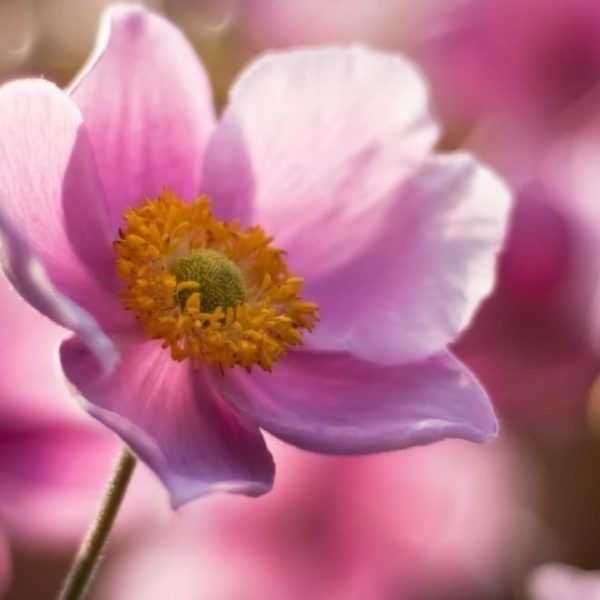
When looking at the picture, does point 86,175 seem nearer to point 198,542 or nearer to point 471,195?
point 471,195

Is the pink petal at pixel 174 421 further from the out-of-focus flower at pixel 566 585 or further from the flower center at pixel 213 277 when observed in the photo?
the out-of-focus flower at pixel 566 585

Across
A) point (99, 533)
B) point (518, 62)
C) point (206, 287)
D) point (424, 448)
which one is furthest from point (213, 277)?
point (518, 62)

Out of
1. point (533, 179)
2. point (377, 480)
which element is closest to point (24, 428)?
point (377, 480)

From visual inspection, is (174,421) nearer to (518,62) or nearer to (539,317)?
(539,317)

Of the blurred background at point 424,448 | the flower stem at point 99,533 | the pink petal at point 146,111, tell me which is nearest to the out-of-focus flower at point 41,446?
the blurred background at point 424,448

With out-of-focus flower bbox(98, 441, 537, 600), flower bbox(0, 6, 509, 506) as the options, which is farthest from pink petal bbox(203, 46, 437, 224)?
out-of-focus flower bbox(98, 441, 537, 600)

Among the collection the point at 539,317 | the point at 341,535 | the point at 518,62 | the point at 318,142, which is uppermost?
the point at 318,142

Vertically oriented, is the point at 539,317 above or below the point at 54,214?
below
